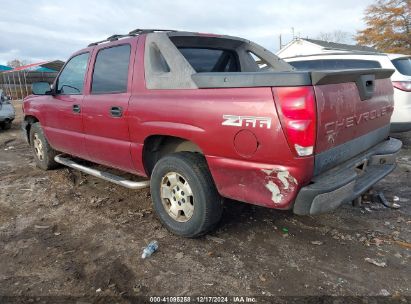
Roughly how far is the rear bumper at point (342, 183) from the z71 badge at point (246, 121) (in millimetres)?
542

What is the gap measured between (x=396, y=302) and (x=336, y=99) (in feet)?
4.83

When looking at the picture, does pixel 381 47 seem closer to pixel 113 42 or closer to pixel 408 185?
pixel 408 185

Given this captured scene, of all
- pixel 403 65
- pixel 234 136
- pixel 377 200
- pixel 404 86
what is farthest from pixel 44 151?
pixel 403 65

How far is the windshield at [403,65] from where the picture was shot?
21.1 feet

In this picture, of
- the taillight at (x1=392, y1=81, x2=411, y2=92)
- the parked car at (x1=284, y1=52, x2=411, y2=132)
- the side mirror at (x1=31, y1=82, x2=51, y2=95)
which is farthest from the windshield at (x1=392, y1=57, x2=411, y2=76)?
the side mirror at (x1=31, y1=82, x2=51, y2=95)

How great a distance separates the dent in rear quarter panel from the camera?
8.12 ft

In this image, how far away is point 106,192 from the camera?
15.4 ft

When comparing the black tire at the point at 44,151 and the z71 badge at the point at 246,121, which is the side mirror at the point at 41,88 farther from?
the z71 badge at the point at 246,121

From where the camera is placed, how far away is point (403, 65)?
21.5 ft

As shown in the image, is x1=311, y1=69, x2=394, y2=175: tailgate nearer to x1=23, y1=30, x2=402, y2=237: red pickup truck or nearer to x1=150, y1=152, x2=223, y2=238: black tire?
x1=23, y1=30, x2=402, y2=237: red pickup truck

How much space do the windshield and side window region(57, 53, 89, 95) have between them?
5408 mm

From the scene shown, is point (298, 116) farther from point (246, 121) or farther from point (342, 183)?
point (342, 183)

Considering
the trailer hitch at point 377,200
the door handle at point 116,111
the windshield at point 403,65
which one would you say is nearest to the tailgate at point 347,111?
the trailer hitch at point 377,200

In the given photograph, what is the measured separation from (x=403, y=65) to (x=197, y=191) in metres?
5.48
